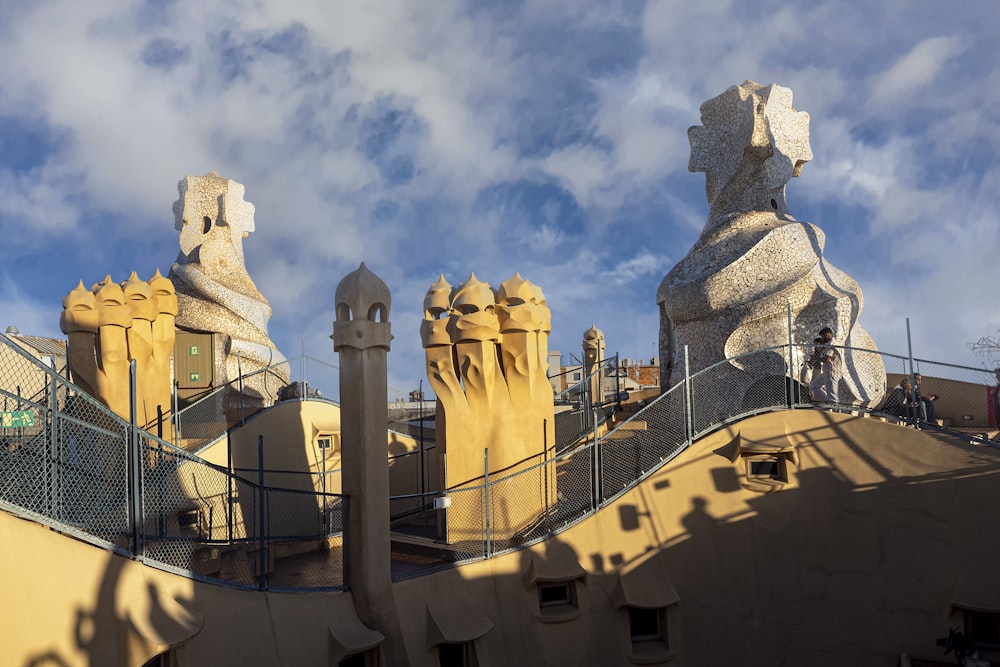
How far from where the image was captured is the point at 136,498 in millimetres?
5957

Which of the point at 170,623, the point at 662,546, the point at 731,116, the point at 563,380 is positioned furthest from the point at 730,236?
the point at 170,623

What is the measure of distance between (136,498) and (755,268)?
36.0 feet

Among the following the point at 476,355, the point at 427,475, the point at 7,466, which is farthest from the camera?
the point at 427,475

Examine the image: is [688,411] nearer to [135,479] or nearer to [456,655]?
[456,655]

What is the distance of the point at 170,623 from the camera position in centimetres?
588

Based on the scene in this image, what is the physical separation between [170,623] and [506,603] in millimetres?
4386

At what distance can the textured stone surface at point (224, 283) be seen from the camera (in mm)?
17750

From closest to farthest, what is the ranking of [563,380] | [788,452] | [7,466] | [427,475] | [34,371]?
1. [7,466]
2. [788,452]
3. [427,475]
4. [34,371]
5. [563,380]

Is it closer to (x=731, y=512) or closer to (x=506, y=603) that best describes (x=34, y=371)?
(x=506, y=603)

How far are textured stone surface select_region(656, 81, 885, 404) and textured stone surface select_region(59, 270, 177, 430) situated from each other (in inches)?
381

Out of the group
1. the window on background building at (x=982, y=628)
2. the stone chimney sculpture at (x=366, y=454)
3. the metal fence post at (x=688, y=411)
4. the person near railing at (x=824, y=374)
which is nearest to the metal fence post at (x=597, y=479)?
the metal fence post at (x=688, y=411)

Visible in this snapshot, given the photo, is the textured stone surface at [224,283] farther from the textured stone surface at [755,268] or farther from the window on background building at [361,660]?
the window on background building at [361,660]

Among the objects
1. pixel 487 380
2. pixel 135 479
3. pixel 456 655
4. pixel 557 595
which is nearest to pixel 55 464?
pixel 135 479

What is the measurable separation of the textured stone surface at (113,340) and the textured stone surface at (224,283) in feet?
13.7
